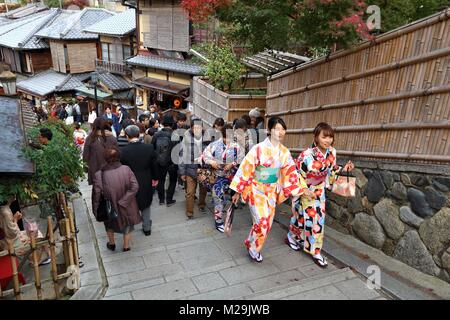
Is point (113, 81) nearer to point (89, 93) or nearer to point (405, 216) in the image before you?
point (89, 93)

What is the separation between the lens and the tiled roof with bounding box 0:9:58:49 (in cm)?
3350

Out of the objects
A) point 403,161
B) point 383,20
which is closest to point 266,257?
point 403,161

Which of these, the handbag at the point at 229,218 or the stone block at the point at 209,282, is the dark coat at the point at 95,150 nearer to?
the handbag at the point at 229,218

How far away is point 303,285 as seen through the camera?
15.2 feet

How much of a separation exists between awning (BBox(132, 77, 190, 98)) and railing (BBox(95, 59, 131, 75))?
4.21m

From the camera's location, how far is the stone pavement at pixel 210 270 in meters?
4.62

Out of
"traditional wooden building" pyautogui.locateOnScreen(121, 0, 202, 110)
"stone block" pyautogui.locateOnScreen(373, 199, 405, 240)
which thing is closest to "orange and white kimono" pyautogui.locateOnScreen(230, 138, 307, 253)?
"stone block" pyautogui.locateOnScreen(373, 199, 405, 240)

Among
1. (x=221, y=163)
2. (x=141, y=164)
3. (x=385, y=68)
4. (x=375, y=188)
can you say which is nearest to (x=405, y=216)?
(x=375, y=188)

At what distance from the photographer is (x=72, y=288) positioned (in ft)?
15.7

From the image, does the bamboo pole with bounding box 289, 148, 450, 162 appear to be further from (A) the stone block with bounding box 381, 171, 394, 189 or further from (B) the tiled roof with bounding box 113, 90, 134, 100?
(B) the tiled roof with bounding box 113, 90, 134, 100

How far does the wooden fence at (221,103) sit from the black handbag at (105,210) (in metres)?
5.51

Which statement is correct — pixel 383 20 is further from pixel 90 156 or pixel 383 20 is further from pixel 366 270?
pixel 90 156

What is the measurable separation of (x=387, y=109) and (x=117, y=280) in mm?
4467

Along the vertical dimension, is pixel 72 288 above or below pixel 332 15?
below
